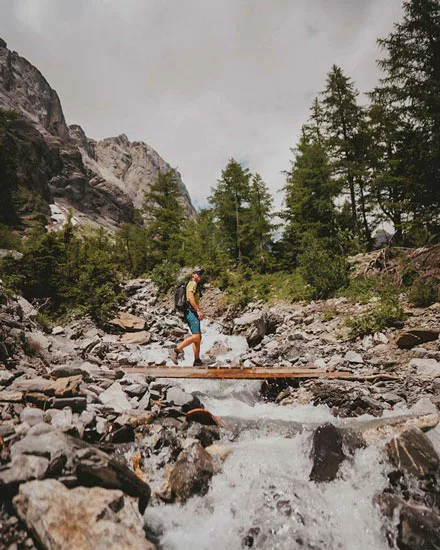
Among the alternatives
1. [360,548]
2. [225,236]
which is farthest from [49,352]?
[225,236]

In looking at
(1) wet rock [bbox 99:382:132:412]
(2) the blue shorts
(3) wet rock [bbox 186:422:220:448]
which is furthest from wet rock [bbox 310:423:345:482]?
(2) the blue shorts

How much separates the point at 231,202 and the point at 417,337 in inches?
686

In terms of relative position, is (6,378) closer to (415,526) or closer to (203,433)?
(203,433)

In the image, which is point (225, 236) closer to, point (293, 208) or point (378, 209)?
point (293, 208)

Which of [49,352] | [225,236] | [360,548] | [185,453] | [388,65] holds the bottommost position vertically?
[360,548]

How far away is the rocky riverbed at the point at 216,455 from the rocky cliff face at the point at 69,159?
7548 cm

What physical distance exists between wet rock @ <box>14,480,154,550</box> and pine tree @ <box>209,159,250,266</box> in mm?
19954

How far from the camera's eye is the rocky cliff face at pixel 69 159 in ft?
296

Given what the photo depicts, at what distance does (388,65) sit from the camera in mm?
15070

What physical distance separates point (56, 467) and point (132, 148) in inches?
6762

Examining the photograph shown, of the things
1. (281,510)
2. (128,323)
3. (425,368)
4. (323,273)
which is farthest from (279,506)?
(128,323)

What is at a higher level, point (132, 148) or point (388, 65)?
point (132, 148)

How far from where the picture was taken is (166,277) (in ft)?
61.3

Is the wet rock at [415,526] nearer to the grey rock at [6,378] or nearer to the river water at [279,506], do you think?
the river water at [279,506]
